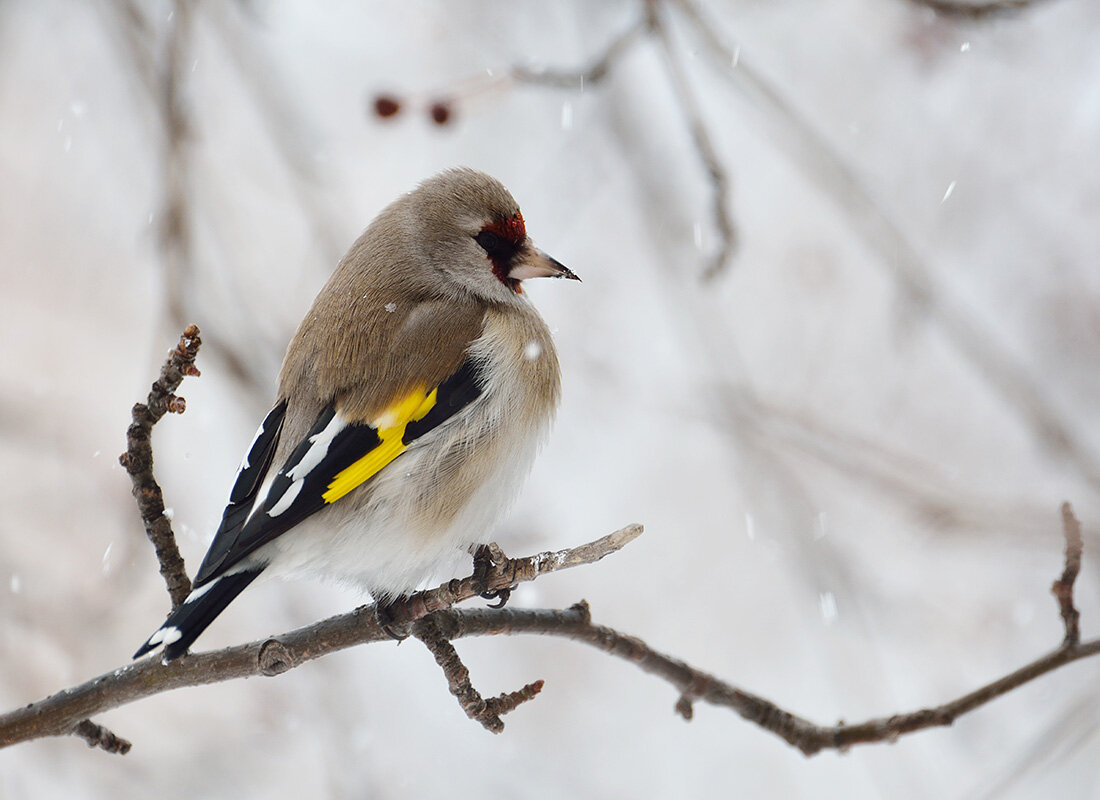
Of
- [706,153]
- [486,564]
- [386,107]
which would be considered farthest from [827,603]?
[386,107]

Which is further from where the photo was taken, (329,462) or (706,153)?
(706,153)

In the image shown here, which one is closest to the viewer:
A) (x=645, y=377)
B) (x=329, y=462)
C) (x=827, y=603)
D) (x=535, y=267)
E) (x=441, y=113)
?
(x=329, y=462)

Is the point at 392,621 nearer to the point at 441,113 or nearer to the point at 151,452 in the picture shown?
the point at 151,452

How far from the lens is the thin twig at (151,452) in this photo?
7.52 feet

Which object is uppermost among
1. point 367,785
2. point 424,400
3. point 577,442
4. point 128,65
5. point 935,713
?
point 128,65

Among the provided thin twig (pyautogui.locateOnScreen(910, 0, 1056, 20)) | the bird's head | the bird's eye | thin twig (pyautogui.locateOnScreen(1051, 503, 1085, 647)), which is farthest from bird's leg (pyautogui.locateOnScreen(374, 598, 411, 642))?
thin twig (pyautogui.locateOnScreen(910, 0, 1056, 20))

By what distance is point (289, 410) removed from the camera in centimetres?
307

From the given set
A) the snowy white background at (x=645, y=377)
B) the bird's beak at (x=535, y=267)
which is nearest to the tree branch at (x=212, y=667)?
the bird's beak at (x=535, y=267)

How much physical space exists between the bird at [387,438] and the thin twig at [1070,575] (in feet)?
4.84

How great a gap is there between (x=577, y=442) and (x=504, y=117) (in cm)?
214

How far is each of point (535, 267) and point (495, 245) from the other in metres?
0.17

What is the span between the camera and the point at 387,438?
2959mm

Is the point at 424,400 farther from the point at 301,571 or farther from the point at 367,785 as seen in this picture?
the point at 367,785

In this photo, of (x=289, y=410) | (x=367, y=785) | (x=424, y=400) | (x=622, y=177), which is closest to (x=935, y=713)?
(x=424, y=400)
